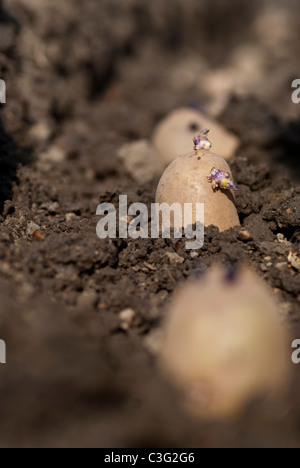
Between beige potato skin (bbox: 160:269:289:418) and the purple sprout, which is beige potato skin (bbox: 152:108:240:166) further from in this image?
beige potato skin (bbox: 160:269:289:418)

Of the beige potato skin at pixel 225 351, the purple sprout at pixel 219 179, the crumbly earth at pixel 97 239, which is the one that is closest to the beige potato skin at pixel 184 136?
the crumbly earth at pixel 97 239

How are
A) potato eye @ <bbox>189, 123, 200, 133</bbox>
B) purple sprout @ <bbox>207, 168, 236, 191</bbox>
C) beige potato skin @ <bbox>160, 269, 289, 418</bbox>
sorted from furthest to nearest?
1. potato eye @ <bbox>189, 123, 200, 133</bbox>
2. purple sprout @ <bbox>207, 168, 236, 191</bbox>
3. beige potato skin @ <bbox>160, 269, 289, 418</bbox>

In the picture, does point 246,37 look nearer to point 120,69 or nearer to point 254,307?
point 120,69

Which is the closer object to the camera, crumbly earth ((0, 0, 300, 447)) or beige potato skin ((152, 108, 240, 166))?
crumbly earth ((0, 0, 300, 447))

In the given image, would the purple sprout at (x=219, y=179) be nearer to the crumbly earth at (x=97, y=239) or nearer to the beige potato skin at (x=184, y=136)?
the crumbly earth at (x=97, y=239)

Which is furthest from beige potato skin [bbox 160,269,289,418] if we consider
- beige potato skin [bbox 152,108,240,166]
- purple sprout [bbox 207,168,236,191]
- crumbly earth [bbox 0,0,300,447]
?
beige potato skin [bbox 152,108,240,166]
